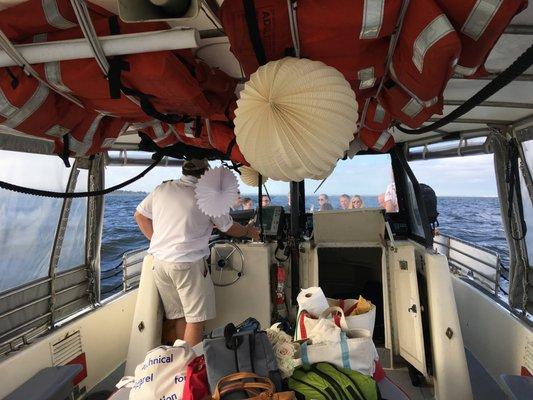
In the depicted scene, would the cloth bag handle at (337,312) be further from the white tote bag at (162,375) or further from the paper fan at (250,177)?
the paper fan at (250,177)

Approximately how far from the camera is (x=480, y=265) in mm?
4617

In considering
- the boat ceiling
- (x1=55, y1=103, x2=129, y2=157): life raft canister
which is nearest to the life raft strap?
the boat ceiling

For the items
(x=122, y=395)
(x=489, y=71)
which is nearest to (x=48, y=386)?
(x=122, y=395)

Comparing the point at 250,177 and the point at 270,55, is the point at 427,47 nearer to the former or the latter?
the point at 270,55

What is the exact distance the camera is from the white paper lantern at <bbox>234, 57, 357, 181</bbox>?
1197 millimetres

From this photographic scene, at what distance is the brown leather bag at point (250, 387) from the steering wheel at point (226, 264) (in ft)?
6.48

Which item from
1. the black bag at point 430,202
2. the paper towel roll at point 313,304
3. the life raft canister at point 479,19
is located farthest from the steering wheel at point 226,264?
the life raft canister at point 479,19

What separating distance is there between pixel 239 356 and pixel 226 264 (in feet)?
6.39

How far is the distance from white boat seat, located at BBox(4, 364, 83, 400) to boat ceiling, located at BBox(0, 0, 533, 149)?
6.26ft

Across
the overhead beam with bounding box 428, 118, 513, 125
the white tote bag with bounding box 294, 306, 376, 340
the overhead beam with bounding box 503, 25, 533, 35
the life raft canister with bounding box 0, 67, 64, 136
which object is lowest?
the white tote bag with bounding box 294, 306, 376, 340

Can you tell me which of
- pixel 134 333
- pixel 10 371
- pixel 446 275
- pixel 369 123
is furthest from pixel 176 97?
pixel 446 275

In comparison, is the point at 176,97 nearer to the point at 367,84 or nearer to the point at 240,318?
the point at 367,84

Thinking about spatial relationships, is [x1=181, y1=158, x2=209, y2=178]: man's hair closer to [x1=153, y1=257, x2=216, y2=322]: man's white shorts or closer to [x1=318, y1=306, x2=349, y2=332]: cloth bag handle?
[x1=153, y1=257, x2=216, y2=322]: man's white shorts

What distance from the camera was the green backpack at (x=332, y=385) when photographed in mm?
1401
